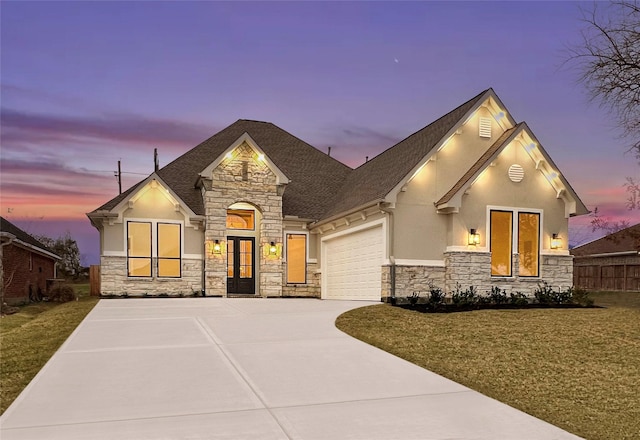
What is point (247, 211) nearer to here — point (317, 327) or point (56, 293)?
point (56, 293)

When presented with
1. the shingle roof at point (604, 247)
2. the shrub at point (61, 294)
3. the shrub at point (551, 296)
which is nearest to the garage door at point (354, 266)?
the shrub at point (551, 296)

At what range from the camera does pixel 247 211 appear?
2133 cm

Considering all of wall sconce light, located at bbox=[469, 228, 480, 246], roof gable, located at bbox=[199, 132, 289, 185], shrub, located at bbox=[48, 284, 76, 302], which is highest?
roof gable, located at bbox=[199, 132, 289, 185]

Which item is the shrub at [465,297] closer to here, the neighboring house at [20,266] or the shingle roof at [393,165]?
the shingle roof at [393,165]

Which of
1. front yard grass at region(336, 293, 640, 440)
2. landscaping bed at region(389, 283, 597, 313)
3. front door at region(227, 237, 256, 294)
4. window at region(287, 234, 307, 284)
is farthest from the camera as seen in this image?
window at region(287, 234, 307, 284)

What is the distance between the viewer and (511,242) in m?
16.9

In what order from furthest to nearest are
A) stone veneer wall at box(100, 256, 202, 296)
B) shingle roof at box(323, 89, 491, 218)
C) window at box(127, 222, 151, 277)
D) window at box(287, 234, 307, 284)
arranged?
1. window at box(287, 234, 307, 284)
2. window at box(127, 222, 151, 277)
3. stone veneer wall at box(100, 256, 202, 296)
4. shingle roof at box(323, 89, 491, 218)

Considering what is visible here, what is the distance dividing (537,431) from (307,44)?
18498 mm

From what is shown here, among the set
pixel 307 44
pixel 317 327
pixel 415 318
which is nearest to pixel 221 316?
pixel 317 327

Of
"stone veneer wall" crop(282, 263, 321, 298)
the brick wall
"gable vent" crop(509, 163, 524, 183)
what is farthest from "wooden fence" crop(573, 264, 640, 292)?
the brick wall

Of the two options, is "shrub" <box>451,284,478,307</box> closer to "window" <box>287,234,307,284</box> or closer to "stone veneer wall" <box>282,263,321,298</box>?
"stone veneer wall" <box>282,263,321,298</box>

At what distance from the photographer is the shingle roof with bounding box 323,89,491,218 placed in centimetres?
1693

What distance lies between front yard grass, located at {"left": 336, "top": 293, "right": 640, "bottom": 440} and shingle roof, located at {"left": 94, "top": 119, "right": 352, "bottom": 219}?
9949 mm

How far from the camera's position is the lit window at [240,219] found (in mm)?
21219
